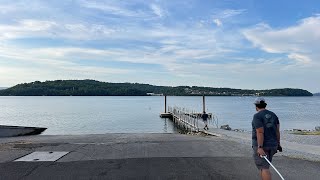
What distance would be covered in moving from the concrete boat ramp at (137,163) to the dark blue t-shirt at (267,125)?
6.93ft

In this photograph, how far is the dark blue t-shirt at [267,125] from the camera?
7.02 metres

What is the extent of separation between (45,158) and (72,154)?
1049 mm

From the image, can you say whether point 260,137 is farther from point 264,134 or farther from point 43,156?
point 43,156

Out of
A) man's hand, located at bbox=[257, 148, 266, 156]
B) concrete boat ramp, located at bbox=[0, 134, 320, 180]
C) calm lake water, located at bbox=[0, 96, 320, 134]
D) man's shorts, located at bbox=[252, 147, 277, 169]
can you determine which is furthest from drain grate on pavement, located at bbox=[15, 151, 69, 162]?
calm lake water, located at bbox=[0, 96, 320, 134]

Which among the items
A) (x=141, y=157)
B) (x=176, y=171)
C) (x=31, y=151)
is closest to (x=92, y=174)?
(x=176, y=171)

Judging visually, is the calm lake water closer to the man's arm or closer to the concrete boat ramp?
the concrete boat ramp

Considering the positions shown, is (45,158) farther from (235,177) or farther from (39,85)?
(39,85)

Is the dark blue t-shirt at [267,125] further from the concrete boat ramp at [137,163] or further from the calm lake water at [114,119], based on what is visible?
the calm lake water at [114,119]

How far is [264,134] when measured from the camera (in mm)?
7082

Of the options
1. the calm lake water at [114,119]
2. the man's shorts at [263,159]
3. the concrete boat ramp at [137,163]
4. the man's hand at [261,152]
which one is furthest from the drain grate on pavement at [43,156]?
the calm lake water at [114,119]

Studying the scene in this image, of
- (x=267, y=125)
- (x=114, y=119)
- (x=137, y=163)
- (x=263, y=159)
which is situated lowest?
(x=114, y=119)

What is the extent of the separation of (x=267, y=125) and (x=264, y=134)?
171 millimetres

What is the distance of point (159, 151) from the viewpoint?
13.0 m

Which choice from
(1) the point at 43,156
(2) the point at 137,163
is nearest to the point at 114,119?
(1) the point at 43,156
